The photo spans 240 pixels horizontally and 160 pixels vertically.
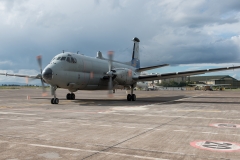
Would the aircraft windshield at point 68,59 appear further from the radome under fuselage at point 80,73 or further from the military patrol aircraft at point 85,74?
the radome under fuselage at point 80,73

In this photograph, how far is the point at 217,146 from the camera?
283 inches

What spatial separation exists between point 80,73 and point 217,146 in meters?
20.4

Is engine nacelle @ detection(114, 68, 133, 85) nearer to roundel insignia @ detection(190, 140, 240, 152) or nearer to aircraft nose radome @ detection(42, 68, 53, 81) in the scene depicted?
aircraft nose radome @ detection(42, 68, 53, 81)

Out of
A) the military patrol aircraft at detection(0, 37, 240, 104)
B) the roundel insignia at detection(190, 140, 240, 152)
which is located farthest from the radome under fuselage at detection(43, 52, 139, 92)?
the roundel insignia at detection(190, 140, 240, 152)

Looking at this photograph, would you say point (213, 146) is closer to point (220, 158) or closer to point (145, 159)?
point (220, 158)

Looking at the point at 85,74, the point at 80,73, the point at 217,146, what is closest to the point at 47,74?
the point at 80,73

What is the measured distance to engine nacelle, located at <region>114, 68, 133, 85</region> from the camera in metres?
27.4

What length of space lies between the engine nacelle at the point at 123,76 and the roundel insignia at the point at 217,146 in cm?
1989

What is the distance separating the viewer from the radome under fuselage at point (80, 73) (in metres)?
23.4

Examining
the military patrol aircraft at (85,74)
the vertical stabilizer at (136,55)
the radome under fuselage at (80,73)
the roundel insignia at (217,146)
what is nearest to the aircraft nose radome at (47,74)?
the military patrol aircraft at (85,74)

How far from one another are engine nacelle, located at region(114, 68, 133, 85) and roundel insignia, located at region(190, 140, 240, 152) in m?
19.9

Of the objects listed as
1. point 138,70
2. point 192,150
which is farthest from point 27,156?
point 138,70

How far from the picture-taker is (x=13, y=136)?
849 centimetres

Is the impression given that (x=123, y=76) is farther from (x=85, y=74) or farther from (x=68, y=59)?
(x=68, y=59)
